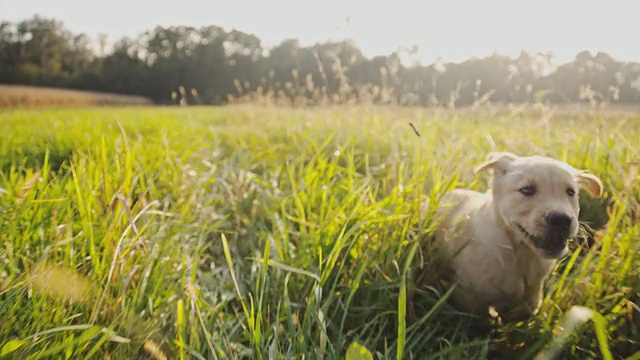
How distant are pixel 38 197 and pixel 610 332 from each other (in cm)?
266

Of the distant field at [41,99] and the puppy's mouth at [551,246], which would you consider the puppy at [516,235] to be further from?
the distant field at [41,99]

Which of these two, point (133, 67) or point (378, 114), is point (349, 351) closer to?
point (378, 114)

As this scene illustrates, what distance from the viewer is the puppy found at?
1.82 meters

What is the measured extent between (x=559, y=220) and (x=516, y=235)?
300 millimetres

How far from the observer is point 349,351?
1170 millimetres

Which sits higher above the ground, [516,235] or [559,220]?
[559,220]

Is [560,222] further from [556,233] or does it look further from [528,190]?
[528,190]

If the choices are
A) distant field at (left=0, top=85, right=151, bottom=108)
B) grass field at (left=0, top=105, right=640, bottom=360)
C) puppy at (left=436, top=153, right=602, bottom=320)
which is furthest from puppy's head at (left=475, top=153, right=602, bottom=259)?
distant field at (left=0, top=85, right=151, bottom=108)

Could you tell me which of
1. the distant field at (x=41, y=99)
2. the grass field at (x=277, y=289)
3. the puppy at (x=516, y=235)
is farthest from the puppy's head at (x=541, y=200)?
the distant field at (x=41, y=99)

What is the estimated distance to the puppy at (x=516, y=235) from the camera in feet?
5.97

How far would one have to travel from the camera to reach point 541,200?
6.21 feet

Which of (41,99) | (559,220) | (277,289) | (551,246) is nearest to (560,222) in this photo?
(559,220)

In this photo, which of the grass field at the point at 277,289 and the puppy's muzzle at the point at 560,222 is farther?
the puppy's muzzle at the point at 560,222

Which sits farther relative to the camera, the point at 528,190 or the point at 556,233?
the point at 528,190
